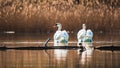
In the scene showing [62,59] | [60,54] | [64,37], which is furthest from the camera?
[64,37]

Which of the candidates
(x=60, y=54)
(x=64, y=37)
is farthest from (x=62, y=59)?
(x=64, y=37)

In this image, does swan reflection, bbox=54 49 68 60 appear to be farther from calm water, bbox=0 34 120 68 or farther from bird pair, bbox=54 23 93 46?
bird pair, bbox=54 23 93 46

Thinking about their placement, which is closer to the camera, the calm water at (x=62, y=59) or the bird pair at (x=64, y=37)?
the calm water at (x=62, y=59)

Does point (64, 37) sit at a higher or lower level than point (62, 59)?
lower

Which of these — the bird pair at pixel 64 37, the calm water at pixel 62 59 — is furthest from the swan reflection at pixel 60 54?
the bird pair at pixel 64 37

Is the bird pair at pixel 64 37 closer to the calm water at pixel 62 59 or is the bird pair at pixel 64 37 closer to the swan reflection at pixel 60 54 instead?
the swan reflection at pixel 60 54

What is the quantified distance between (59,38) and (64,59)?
999cm

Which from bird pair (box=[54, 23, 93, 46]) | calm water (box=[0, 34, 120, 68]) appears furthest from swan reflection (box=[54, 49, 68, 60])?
bird pair (box=[54, 23, 93, 46])

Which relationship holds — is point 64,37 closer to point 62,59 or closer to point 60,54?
point 60,54

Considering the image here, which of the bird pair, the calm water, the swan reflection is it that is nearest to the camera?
the calm water

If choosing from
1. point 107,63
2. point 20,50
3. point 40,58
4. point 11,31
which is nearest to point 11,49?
point 20,50

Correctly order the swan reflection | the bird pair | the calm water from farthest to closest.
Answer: the bird pair < the swan reflection < the calm water

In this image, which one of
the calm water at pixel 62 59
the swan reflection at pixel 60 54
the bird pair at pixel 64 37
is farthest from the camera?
the bird pair at pixel 64 37

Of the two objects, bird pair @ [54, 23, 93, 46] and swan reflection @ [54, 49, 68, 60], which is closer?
swan reflection @ [54, 49, 68, 60]
